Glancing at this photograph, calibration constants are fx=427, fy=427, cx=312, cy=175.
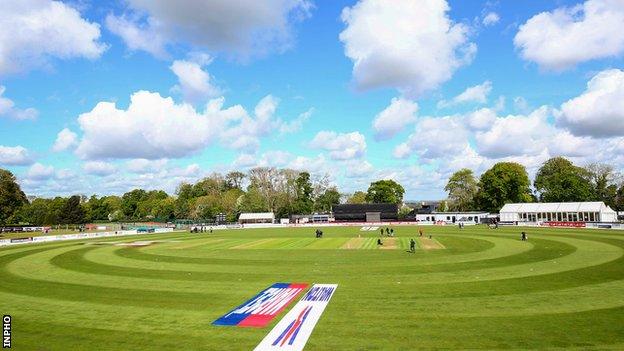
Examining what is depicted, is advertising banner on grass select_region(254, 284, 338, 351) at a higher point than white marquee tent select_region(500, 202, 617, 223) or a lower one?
lower

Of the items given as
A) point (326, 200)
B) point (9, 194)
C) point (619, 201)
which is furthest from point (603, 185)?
point (9, 194)

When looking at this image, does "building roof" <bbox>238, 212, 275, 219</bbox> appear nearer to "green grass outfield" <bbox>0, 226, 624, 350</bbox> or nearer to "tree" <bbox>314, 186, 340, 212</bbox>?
"tree" <bbox>314, 186, 340, 212</bbox>

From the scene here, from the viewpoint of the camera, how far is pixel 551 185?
12312 cm

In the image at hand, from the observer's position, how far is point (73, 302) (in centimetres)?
2323

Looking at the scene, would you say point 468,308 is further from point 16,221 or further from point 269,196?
point 16,221

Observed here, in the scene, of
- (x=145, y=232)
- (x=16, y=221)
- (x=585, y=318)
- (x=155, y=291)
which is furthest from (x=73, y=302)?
(x=16, y=221)

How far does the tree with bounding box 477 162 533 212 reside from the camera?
4722 inches

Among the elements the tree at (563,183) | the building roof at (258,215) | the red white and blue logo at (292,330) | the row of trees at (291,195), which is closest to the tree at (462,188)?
the row of trees at (291,195)

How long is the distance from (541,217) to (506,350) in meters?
97.3

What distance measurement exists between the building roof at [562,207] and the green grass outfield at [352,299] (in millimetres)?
58230

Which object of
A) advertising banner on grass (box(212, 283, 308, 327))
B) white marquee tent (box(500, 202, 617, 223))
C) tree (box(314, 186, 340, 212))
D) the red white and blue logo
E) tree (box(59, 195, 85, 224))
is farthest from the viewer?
tree (box(314, 186, 340, 212))

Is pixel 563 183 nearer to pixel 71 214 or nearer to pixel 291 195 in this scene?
pixel 291 195

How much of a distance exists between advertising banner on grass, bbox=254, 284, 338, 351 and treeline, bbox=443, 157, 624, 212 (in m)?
110

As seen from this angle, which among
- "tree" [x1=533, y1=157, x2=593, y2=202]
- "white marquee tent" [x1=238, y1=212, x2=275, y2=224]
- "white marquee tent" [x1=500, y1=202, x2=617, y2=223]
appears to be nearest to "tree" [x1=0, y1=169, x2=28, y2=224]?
"white marquee tent" [x1=238, y1=212, x2=275, y2=224]
